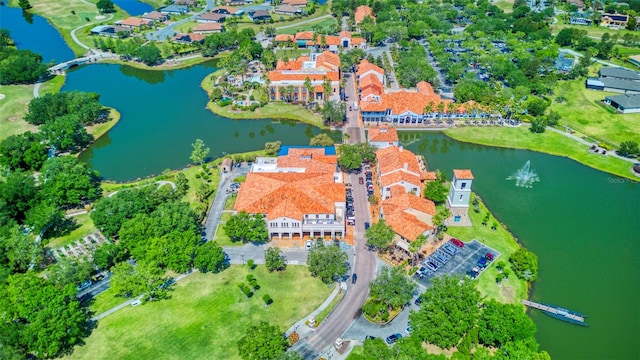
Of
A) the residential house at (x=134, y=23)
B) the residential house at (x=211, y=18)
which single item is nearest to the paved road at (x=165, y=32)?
the residential house at (x=211, y=18)

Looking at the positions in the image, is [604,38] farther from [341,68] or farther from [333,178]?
[333,178]

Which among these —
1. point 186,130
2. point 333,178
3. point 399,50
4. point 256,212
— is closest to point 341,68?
point 399,50

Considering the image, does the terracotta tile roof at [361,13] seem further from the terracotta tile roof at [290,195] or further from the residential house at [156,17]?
the terracotta tile roof at [290,195]

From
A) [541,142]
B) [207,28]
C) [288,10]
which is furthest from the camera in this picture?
[288,10]

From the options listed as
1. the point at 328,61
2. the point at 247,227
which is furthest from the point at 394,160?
the point at 328,61

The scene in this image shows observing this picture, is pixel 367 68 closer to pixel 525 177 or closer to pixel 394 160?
pixel 394 160
